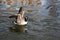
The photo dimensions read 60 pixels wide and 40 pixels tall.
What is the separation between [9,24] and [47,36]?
2.83 meters

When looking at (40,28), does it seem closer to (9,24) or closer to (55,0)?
(9,24)

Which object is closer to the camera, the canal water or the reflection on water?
the canal water

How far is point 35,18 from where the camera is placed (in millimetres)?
14688

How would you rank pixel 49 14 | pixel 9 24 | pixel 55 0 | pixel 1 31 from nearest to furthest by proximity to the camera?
pixel 1 31
pixel 9 24
pixel 49 14
pixel 55 0

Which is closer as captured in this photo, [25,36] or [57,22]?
[25,36]

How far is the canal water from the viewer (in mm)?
11625

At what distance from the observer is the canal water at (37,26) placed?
11625 mm

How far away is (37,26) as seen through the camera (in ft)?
43.2

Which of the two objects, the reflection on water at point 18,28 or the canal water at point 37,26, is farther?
the reflection on water at point 18,28

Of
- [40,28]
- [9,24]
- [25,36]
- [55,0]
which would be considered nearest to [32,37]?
[25,36]

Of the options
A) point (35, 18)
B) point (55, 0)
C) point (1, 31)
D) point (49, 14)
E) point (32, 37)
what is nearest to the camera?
point (32, 37)

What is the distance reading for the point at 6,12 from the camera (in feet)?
53.0

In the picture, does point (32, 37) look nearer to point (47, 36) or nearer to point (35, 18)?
point (47, 36)

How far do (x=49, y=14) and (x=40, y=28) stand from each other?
310 centimetres
